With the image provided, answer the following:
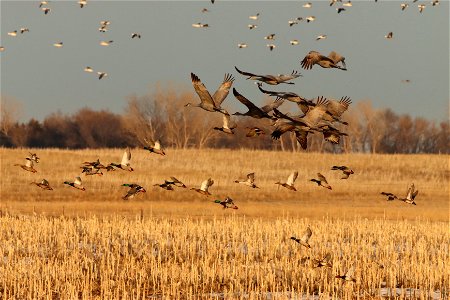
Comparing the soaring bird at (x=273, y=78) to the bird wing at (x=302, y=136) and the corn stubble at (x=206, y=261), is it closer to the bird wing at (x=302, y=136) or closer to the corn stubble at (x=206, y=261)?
the bird wing at (x=302, y=136)

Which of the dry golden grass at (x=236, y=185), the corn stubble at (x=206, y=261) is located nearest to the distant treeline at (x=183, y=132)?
the dry golden grass at (x=236, y=185)

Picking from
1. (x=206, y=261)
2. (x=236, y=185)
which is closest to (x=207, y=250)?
(x=206, y=261)

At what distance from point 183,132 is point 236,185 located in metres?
70.1

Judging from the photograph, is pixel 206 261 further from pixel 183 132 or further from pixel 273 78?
pixel 183 132

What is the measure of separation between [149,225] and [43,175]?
29.3 meters

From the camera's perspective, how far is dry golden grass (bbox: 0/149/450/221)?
36531 mm

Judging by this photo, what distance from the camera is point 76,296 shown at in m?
14.0

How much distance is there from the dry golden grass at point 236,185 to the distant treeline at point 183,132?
43395 millimetres

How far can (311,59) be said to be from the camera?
37.9 feet

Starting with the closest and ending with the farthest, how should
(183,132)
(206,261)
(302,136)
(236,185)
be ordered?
(302,136) < (206,261) < (236,185) < (183,132)

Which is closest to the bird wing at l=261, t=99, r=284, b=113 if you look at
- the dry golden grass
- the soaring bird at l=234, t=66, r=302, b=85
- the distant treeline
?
→ the soaring bird at l=234, t=66, r=302, b=85

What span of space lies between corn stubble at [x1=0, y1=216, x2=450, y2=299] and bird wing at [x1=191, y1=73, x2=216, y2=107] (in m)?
4.84

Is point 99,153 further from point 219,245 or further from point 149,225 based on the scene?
point 219,245

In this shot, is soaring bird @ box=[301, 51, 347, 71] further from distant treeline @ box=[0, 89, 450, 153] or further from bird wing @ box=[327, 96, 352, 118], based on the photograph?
distant treeline @ box=[0, 89, 450, 153]
